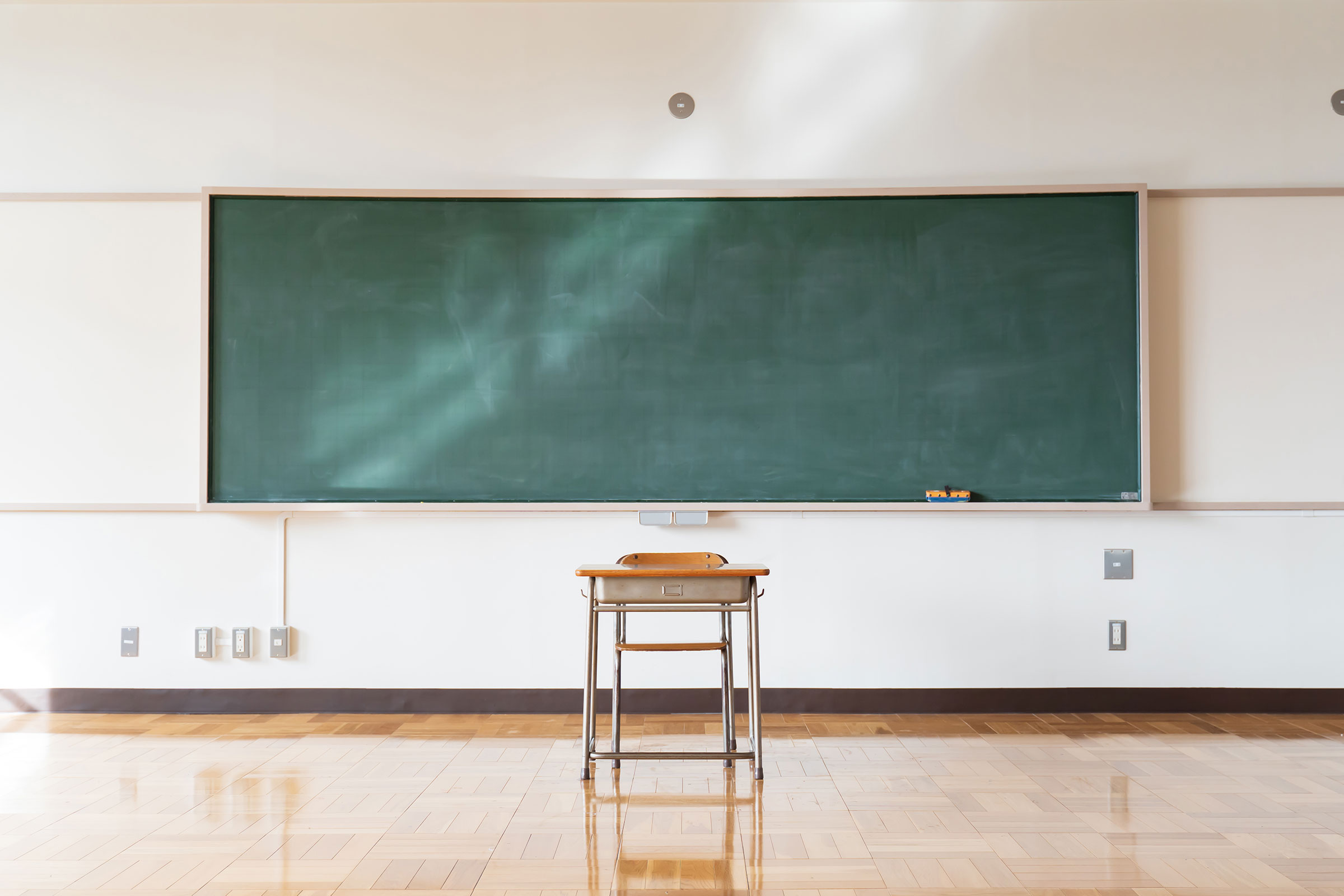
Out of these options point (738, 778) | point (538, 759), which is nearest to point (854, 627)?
point (738, 778)

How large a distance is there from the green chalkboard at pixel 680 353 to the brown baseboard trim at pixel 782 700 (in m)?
0.89

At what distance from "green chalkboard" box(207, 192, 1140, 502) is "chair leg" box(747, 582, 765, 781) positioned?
0.94 m

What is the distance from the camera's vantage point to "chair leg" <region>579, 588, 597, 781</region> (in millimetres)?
3080

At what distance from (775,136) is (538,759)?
9.46 feet

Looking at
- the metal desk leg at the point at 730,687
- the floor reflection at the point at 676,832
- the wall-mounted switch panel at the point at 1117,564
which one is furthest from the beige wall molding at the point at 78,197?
the wall-mounted switch panel at the point at 1117,564

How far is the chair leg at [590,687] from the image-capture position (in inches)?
121

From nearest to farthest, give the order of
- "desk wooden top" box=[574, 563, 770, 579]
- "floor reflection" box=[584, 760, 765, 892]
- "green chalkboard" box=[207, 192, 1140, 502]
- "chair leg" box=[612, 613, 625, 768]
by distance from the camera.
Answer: "floor reflection" box=[584, 760, 765, 892] → "desk wooden top" box=[574, 563, 770, 579] → "chair leg" box=[612, 613, 625, 768] → "green chalkboard" box=[207, 192, 1140, 502]

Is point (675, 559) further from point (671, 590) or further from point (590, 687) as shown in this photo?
point (590, 687)

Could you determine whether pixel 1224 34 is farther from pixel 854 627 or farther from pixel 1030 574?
pixel 854 627

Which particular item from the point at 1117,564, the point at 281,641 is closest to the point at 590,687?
the point at 281,641

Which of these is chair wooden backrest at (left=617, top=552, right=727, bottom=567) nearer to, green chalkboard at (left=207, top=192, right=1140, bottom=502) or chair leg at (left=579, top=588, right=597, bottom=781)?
chair leg at (left=579, top=588, right=597, bottom=781)

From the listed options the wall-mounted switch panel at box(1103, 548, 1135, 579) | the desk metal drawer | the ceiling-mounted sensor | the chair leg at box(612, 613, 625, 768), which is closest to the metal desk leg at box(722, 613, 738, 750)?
the desk metal drawer

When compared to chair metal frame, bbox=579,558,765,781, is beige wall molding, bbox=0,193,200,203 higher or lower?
higher

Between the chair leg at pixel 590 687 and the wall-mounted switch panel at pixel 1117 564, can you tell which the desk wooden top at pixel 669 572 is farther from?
the wall-mounted switch panel at pixel 1117 564
